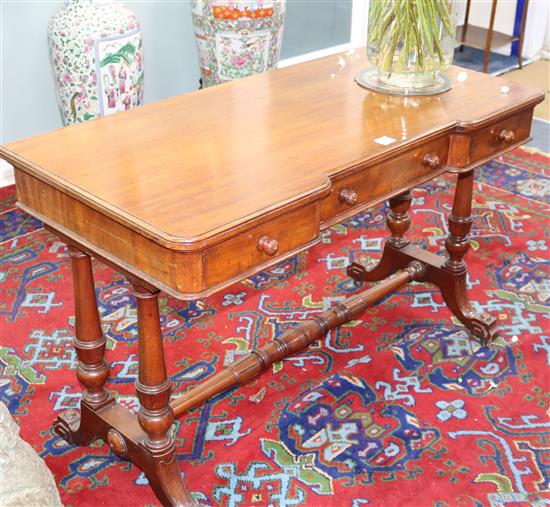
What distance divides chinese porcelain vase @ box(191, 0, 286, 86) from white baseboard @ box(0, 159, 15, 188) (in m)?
1.19

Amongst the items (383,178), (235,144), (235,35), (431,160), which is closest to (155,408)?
(235,144)

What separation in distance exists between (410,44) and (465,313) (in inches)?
45.7

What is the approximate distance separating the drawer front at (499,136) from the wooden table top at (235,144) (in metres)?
0.07

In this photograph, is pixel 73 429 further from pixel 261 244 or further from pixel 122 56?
pixel 122 56

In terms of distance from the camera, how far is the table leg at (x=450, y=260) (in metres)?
3.25

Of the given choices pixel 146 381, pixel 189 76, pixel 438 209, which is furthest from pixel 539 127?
pixel 146 381

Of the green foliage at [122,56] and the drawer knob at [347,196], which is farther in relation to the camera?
the green foliage at [122,56]

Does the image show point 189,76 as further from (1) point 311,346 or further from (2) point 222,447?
Result: (2) point 222,447

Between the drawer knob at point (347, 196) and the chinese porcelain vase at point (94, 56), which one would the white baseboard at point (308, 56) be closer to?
the chinese porcelain vase at point (94, 56)

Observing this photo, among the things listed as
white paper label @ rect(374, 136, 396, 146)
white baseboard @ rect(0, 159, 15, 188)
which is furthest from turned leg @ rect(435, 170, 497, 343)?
white baseboard @ rect(0, 159, 15, 188)

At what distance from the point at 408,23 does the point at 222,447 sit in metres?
1.50

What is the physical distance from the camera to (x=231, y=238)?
2.01 meters

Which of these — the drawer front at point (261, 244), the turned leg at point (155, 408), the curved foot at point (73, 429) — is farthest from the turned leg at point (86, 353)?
the drawer front at point (261, 244)

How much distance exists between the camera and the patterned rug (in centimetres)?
264
